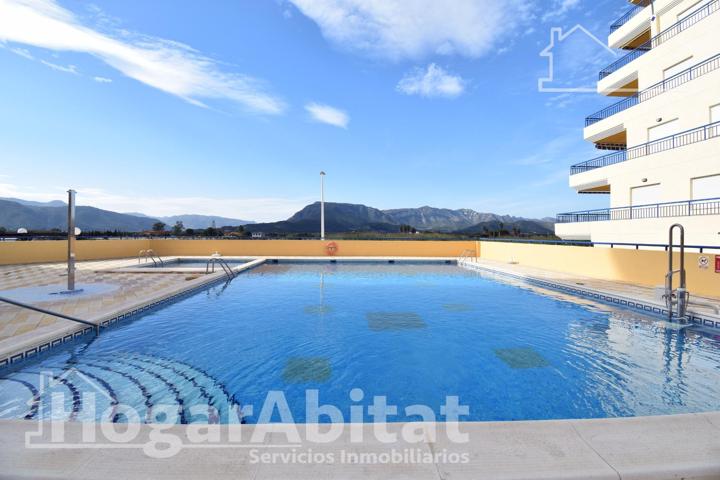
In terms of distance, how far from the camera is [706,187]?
469 inches

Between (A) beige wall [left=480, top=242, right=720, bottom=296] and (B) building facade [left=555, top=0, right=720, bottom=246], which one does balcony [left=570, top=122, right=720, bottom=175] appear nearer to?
(B) building facade [left=555, top=0, right=720, bottom=246]

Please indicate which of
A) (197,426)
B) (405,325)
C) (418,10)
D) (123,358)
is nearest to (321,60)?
(418,10)

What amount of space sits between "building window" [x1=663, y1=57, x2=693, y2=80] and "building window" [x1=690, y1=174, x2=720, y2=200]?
5.38 m

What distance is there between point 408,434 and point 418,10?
15172 millimetres

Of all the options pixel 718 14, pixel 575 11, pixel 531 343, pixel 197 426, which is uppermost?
pixel 575 11

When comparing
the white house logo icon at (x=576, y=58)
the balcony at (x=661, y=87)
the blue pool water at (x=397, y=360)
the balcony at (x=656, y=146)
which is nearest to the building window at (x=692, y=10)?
the balcony at (x=661, y=87)

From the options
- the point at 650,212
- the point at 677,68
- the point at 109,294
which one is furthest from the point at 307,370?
the point at 677,68

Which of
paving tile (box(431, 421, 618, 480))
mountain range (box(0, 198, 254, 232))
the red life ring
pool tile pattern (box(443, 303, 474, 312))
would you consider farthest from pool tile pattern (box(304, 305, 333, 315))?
mountain range (box(0, 198, 254, 232))

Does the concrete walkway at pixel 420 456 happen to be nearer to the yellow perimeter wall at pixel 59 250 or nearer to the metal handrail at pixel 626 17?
the yellow perimeter wall at pixel 59 250

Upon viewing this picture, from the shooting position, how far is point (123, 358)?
4840mm

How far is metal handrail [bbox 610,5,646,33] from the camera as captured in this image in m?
17.1

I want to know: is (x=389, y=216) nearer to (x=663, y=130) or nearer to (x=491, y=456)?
(x=663, y=130)

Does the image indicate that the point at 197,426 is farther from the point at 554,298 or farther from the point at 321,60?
the point at 321,60

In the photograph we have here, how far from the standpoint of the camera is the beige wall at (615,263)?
8.36 metres
